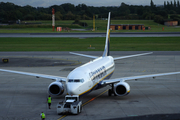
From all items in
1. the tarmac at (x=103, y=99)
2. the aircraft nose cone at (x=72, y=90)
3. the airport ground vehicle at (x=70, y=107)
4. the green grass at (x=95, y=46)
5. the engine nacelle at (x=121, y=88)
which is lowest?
the tarmac at (x=103, y=99)

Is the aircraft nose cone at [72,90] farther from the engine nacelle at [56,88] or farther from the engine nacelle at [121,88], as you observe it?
the engine nacelle at [121,88]

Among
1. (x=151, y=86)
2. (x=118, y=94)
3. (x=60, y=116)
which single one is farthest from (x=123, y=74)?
(x=60, y=116)

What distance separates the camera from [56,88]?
3183 centimetres

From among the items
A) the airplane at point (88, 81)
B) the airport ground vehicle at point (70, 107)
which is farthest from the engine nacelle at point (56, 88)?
the airport ground vehicle at point (70, 107)

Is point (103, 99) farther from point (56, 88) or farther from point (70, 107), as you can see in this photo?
point (70, 107)

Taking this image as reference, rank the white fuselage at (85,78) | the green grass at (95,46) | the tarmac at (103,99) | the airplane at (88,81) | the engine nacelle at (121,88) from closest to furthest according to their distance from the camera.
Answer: the tarmac at (103,99) < the white fuselage at (85,78) < the airplane at (88,81) < the engine nacelle at (121,88) < the green grass at (95,46)

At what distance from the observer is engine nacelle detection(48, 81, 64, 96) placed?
3162cm

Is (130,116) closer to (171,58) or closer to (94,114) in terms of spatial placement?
(94,114)

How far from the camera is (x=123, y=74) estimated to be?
160 ft

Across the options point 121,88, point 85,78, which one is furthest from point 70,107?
point 121,88

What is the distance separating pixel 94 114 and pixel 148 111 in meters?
5.58

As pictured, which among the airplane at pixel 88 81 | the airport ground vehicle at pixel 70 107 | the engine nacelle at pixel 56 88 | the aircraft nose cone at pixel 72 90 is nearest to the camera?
the airport ground vehicle at pixel 70 107

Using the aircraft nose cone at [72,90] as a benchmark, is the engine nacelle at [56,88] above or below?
below

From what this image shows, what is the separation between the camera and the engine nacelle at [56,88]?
3162 cm
